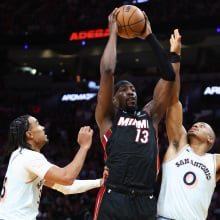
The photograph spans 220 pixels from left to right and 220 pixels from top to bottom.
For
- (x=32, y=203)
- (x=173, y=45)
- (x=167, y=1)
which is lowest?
(x=32, y=203)

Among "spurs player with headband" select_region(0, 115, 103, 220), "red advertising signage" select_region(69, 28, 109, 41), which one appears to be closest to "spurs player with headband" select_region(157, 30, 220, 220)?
"spurs player with headband" select_region(0, 115, 103, 220)

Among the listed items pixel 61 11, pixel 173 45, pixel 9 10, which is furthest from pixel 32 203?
pixel 9 10

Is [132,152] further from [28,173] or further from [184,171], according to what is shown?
[184,171]

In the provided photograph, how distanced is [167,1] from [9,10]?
6.96 m

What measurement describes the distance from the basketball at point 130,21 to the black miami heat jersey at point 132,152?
773 mm

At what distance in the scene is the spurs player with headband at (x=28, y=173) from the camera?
3.88m

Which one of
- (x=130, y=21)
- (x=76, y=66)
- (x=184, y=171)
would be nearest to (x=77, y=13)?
(x=76, y=66)

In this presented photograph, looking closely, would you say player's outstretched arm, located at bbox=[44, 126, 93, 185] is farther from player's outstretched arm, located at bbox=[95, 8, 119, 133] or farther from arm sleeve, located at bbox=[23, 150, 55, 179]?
player's outstretched arm, located at bbox=[95, 8, 119, 133]

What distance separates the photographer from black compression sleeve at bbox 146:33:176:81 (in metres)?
3.87

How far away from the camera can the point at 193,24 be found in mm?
→ 15781

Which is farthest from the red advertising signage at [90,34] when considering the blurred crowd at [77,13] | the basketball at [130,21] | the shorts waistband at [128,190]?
the shorts waistband at [128,190]

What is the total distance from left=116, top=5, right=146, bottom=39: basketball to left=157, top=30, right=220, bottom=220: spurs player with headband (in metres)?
0.56

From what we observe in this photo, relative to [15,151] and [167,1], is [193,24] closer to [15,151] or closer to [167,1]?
[167,1]

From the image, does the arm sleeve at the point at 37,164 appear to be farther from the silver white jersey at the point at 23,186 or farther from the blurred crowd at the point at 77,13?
the blurred crowd at the point at 77,13
